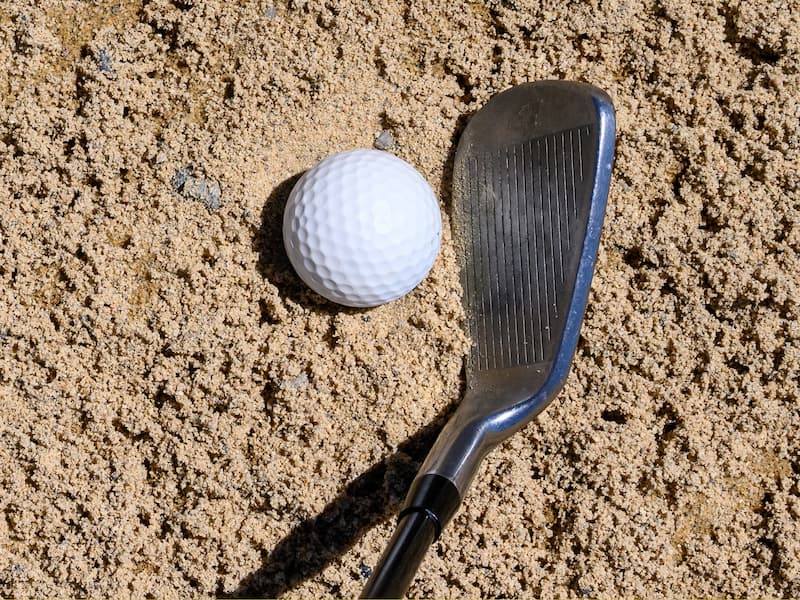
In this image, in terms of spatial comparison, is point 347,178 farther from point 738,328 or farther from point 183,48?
point 738,328

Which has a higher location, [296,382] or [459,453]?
[459,453]

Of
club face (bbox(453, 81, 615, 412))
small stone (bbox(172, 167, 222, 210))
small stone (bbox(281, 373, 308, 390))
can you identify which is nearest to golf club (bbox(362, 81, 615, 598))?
club face (bbox(453, 81, 615, 412))

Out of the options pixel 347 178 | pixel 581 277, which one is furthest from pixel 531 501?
pixel 347 178

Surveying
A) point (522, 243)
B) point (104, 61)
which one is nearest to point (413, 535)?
point (522, 243)

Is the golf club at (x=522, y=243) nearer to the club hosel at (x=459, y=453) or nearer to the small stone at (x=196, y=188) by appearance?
the club hosel at (x=459, y=453)

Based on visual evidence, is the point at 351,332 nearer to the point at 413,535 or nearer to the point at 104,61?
the point at 413,535

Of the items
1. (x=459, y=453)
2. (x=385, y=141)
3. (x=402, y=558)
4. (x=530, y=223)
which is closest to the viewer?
(x=402, y=558)
